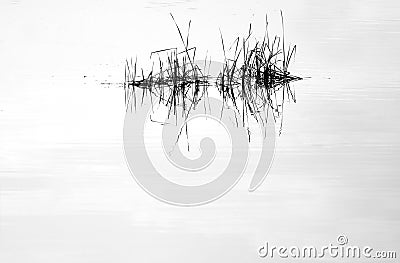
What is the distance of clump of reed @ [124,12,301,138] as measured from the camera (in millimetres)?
5492

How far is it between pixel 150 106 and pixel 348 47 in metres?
1.97

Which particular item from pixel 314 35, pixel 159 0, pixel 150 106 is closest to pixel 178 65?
pixel 150 106

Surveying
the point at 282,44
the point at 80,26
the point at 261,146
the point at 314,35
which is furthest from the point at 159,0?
the point at 261,146

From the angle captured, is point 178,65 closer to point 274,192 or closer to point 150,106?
point 150,106

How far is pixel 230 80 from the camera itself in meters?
5.95

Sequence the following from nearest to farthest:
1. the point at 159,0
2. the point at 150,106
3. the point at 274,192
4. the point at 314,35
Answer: the point at 274,192
the point at 150,106
the point at 314,35
the point at 159,0

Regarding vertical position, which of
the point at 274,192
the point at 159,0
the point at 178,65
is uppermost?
the point at 159,0

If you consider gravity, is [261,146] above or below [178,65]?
below

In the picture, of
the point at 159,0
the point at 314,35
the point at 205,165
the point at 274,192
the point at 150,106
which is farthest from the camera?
the point at 159,0

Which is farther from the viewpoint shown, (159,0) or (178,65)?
(159,0)

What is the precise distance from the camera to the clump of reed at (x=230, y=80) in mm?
5492

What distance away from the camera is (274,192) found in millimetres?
4297

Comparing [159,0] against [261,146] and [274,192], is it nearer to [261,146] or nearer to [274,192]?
[261,146]

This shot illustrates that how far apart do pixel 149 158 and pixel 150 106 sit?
0.85 metres
